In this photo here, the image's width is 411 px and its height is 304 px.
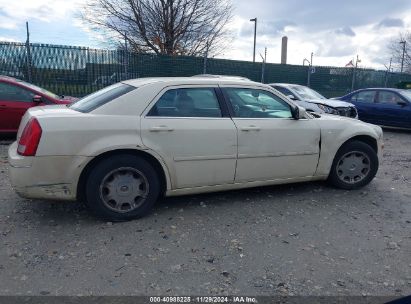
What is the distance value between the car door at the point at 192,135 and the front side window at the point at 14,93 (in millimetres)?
4823

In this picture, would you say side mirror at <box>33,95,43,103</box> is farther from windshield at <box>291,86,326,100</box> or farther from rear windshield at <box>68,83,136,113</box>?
windshield at <box>291,86,326,100</box>

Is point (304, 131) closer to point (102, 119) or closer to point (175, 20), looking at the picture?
point (102, 119)

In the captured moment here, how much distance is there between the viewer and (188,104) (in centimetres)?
418

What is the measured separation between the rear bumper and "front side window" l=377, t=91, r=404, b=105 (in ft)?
34.3

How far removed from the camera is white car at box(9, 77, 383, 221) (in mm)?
3619

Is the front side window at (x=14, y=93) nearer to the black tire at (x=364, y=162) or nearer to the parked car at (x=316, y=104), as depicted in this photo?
the black tire at (x=364, y=162)

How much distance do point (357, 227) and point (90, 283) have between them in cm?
273

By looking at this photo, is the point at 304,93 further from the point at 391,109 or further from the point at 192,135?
the point at 192,135

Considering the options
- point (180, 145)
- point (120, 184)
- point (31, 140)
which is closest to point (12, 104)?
point (31, 140)

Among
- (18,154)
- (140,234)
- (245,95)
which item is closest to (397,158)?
(245,95)

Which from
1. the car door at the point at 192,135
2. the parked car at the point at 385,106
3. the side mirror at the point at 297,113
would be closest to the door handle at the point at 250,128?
the car door at the point at 192,135

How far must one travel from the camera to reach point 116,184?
12.7ft

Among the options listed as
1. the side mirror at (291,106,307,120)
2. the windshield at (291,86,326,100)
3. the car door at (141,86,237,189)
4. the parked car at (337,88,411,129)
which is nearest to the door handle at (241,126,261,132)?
the car door at (141,86,237,189)

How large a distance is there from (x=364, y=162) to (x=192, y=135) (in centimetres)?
262
